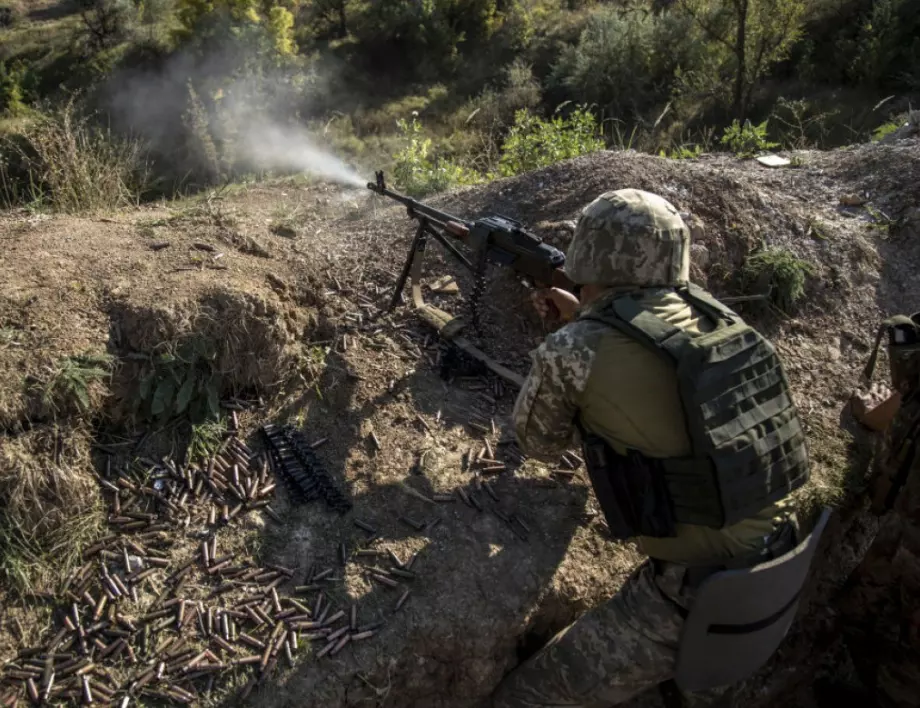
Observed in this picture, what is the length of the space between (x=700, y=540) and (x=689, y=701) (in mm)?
1471

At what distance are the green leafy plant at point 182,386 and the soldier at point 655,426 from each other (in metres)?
2.32

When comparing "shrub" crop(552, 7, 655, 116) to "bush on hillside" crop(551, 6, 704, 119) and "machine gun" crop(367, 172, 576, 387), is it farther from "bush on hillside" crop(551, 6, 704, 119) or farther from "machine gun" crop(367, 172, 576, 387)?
"machine gun" crop(367, 172, 576, 387)

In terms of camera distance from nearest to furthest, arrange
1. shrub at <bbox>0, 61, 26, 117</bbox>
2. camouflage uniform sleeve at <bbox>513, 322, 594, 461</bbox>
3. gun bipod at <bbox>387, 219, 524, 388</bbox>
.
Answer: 1. camouflage uniform sleeve at <bbox>513, 322, 594, 461</bbox>
2. gun bipod at <bbox>387, 219, 524, 388</bbox>
3. shrub at <bbox>0, 61, 26, 117</bbox>

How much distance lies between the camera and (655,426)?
10.9 feet

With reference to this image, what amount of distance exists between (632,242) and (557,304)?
1230 mm

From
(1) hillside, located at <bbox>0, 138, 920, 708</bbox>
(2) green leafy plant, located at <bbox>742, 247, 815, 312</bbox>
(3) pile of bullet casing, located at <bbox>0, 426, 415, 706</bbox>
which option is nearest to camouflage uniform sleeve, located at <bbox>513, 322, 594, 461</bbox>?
(1) hillside, located at <bbox>0, 138, 920, 708</bbox>

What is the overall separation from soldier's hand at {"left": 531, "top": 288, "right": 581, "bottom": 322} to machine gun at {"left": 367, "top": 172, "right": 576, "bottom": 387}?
0.56 ft

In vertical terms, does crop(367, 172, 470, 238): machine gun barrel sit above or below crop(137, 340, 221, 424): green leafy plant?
above

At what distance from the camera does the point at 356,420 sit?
17.0 ft

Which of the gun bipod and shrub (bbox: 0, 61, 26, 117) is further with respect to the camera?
shrub (bbox: 0, 61, 26, 117)

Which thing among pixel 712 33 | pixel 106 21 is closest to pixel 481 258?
pixel 712 33

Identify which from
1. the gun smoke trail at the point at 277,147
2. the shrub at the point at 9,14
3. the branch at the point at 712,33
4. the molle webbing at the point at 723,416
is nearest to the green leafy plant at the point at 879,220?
the molle webbing at the point at 723,416

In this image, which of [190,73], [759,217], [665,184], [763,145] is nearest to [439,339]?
[665,184]

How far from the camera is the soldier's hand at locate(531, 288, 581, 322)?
4.56 m
